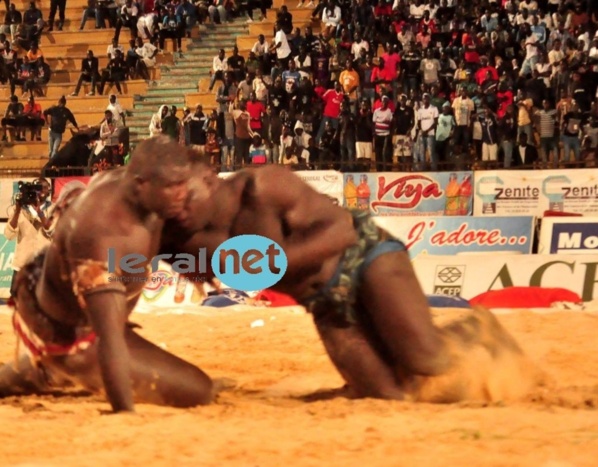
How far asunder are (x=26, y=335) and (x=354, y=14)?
17079mm

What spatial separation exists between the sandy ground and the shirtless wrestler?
0.27 metres

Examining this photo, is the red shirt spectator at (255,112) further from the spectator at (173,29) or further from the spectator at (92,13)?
the spectator at (92,13)

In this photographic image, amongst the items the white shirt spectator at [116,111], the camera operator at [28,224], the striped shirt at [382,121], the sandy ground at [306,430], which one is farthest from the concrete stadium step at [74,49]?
the sandy ground at [306,430]

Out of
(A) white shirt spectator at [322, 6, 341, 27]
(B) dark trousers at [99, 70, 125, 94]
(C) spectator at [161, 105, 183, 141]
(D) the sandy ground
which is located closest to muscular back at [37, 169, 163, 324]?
(D) the sandy ground

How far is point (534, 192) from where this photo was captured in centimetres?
1466

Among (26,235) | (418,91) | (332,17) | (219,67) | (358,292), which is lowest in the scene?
(26,235)

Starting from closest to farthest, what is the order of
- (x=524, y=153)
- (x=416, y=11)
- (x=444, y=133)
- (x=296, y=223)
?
(x=296, y=223)
(x=524, y=153)
(x=444, y=133)
(x=416, y=11)

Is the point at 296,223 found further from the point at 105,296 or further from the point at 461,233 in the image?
the point at 461,233

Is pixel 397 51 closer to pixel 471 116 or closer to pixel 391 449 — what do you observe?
pixel 471 116

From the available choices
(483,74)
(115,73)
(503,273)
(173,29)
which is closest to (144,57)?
A: (115,73)

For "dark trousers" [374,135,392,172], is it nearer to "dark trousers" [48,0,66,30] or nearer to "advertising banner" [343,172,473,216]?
"advertising banner" [343,172,473,216]

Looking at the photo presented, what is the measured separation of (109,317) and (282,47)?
17.3 m

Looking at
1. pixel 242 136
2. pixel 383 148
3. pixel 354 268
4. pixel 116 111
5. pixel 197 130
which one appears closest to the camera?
pixel 354 268

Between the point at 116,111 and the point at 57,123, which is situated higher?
the point at 116,111
